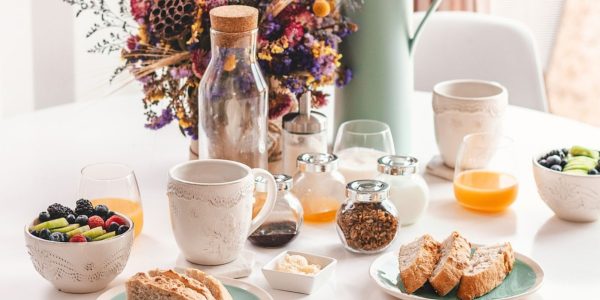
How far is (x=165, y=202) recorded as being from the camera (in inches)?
67.7

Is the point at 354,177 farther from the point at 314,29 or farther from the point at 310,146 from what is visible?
the point at 314,29

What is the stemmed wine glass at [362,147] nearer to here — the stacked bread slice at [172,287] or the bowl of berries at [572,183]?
the bowl of berries at [572,183]

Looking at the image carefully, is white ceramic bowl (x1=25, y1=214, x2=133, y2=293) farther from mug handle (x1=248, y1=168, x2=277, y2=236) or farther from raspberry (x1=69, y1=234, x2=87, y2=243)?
mug handle (x1=248, y1=168, x2=277, y2=236)

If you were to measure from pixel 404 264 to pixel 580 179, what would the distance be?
402 mm

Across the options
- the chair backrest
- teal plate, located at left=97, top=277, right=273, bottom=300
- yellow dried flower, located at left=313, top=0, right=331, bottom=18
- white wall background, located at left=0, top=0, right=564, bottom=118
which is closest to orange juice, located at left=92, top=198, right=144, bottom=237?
teal plate, located at left=97, top=277, right=273, bottom=300

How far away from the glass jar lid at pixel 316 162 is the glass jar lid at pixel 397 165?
0.25ft

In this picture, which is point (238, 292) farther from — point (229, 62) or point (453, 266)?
point (229, 62)

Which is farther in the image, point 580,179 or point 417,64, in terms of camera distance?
point 417,64

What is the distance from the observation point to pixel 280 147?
1815 millimetres

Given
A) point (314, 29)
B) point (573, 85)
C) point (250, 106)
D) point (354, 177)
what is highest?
point (314, 29)

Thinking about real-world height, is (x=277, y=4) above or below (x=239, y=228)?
above

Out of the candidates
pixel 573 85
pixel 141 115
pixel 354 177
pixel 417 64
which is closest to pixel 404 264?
pixel 354 177

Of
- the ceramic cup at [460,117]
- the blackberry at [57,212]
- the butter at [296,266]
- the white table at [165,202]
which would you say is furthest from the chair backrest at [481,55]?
the blackberry at [57,212]

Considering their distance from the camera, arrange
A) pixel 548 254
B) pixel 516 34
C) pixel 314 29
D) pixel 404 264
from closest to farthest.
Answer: pixel 404 264
pixel 548 254
pixel 314 29
pixel 516 34
